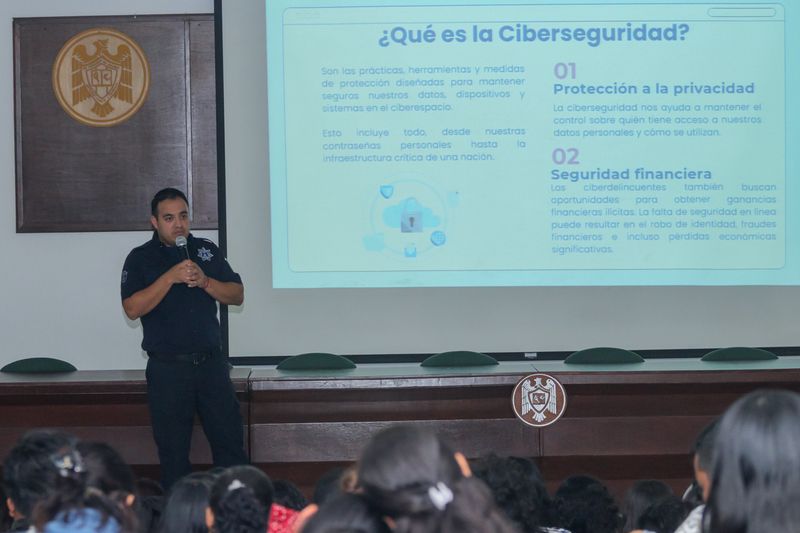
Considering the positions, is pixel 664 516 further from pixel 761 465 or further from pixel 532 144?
pixel 532 144

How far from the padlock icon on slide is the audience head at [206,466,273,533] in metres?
3.00

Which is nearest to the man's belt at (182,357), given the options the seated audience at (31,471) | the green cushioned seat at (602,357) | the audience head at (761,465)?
the green cushioned seat at (602,357)

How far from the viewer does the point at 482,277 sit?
4.87 metres

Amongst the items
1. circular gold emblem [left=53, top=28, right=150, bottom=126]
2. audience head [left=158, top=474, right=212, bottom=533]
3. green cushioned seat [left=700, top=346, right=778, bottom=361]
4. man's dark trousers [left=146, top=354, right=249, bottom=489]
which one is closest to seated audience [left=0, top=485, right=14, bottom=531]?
audience head [left=158, top=474, right=212, bottom=533]

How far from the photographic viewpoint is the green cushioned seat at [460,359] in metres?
4.50

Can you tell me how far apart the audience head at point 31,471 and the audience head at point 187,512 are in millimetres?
339

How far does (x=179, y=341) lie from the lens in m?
3.84

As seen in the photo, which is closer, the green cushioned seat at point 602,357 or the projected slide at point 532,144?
the green cushioned seat at point 602,357

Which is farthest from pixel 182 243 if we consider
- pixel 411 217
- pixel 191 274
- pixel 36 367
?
pixel 411 217

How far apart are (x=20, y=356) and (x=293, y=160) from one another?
1.84m

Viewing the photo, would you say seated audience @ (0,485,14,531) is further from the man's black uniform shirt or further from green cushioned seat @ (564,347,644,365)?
green cushioned seat @ (564,347,644,365)

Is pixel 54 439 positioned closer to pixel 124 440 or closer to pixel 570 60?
pixel 124 440

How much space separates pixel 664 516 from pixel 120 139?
385 cm

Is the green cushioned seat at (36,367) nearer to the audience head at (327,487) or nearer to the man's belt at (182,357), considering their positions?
the man's belt at (182,357)
